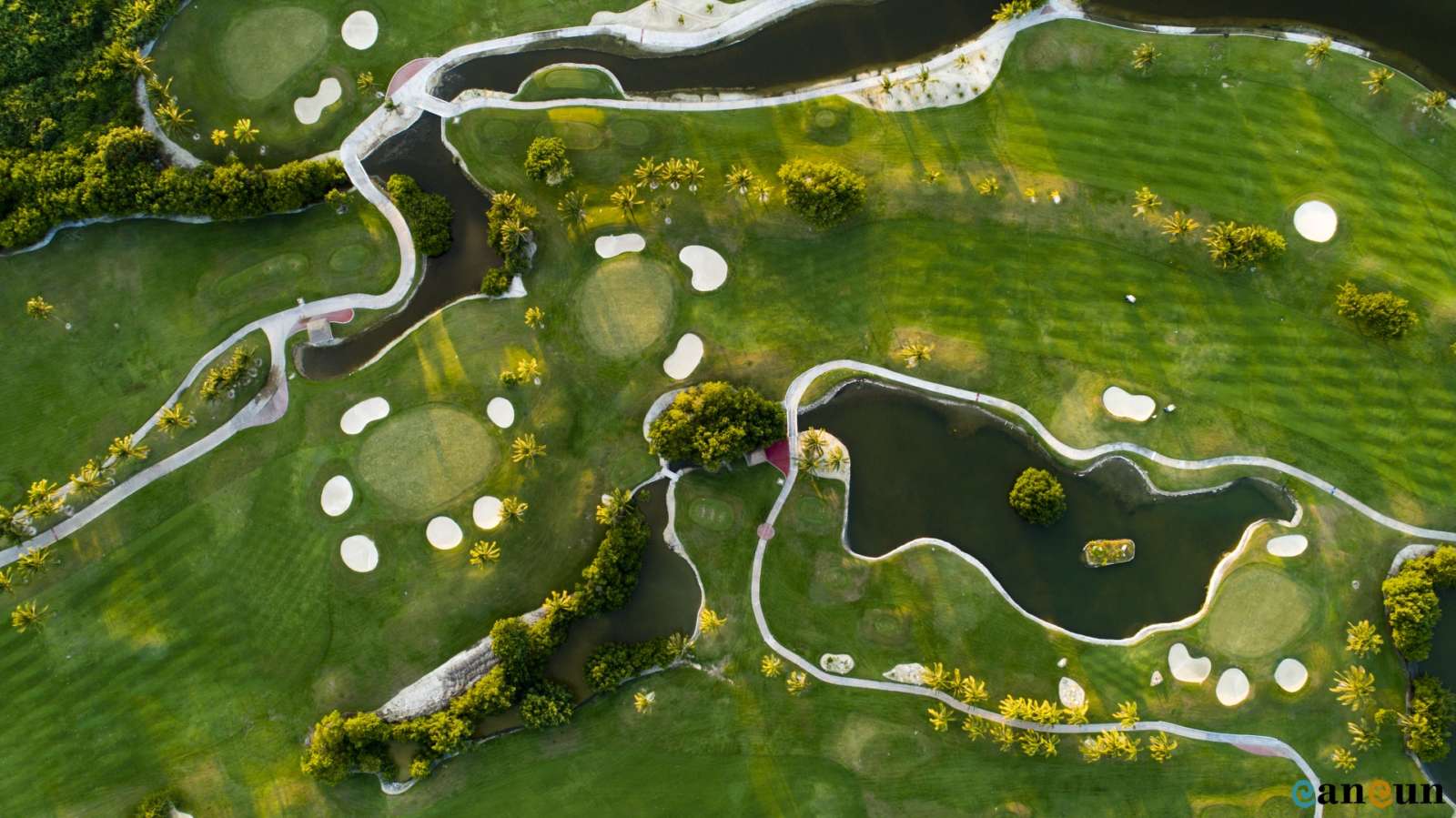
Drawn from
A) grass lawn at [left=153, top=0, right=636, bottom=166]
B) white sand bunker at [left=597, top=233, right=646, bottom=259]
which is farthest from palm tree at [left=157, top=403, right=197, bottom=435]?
white sand bunker at [left=597, top=233, right=646, bottom=259]

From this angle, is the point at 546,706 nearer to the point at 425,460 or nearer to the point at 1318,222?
the point at 425,460

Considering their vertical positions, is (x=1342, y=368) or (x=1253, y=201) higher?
(x=1253, y=201)

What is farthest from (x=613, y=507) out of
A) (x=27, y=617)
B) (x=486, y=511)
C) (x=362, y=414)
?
(x=27, y=617)

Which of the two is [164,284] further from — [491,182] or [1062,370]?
[1062,370]

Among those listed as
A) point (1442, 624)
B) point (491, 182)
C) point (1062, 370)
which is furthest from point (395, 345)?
point (1442, 624)

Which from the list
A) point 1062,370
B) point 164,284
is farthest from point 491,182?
point 1062,370

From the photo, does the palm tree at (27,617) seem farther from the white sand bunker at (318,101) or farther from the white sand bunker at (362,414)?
the white sand bunker at (318,101)

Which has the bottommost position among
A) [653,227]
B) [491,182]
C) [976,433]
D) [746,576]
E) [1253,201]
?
[746,576]

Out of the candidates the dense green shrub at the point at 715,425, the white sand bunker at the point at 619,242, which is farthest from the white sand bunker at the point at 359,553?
the white sand bunker at the point at 619,242
